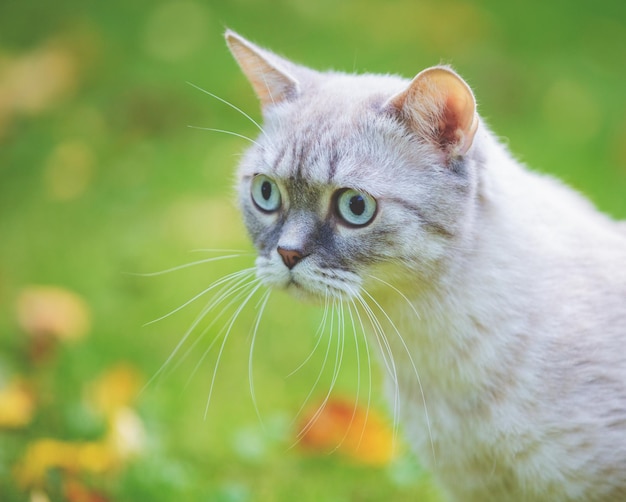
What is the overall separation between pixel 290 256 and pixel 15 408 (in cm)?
127

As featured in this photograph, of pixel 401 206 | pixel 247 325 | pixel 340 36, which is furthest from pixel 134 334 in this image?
pixel 340 36

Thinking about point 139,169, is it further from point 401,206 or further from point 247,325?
point 401,206

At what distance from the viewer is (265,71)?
7.06 ft

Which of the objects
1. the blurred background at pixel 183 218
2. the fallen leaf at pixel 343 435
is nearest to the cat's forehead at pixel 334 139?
the blurred background at pixel 183 218

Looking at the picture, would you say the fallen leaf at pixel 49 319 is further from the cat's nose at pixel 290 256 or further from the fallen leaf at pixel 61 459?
the cat's nose at pixel 290 256

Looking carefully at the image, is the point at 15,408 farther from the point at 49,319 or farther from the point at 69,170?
the point at 69,170

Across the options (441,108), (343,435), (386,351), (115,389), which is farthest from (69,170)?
(441,108)

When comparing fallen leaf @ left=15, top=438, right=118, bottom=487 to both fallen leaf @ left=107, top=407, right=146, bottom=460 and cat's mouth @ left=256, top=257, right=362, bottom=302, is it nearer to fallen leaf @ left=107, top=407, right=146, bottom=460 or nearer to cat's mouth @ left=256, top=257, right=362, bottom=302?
fallen leaf @ left=107, top=407, right=146, bottom=460

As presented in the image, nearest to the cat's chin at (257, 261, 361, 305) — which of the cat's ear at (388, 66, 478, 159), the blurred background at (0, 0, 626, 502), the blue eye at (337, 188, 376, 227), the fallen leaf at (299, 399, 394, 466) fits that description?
the blue eye at (337, 188, 376, 227)

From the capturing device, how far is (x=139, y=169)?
424cm

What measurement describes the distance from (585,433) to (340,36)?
11.9 ft

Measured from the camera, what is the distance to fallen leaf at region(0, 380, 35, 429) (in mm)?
2615

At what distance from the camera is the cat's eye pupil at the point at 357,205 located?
1865 millimetres

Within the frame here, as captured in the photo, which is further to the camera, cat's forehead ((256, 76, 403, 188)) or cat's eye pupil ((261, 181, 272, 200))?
cat's eye pupil ((261, 181, 272, 200))
